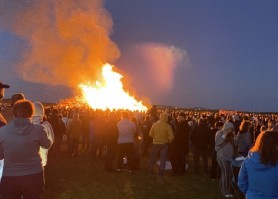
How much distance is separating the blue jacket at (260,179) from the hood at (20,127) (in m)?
2.80

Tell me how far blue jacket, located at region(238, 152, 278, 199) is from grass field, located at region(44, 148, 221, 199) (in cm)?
572

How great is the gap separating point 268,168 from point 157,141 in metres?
8.46

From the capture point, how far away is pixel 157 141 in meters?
12.8

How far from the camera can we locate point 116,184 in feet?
37.5

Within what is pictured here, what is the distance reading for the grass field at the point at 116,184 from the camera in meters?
10.1

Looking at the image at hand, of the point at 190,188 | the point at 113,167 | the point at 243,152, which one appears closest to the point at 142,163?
the point at 113,167

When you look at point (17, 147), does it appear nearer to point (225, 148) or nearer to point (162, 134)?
point (225, 148)

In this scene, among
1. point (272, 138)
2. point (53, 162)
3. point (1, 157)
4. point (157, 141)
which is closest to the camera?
point (272, 138)

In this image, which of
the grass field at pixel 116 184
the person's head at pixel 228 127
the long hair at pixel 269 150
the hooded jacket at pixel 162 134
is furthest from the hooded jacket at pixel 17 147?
the hooded jacket at pixel 162 134

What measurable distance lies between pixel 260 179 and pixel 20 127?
119 inches

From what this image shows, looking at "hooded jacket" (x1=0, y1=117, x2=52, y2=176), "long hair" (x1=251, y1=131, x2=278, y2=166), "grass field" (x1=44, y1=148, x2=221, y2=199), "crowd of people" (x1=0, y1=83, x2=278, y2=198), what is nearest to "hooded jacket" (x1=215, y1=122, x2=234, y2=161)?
"crowd of people" (x1=0, y1=83, x2=278, y2=198)

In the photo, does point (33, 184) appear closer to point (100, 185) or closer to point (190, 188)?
point (100, 185)

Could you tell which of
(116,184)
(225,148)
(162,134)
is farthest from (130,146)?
(225,148)

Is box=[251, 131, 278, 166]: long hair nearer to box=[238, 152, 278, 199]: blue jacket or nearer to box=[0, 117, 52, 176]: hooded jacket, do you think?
box=[238, 152, 278, 199]: blue jacket
